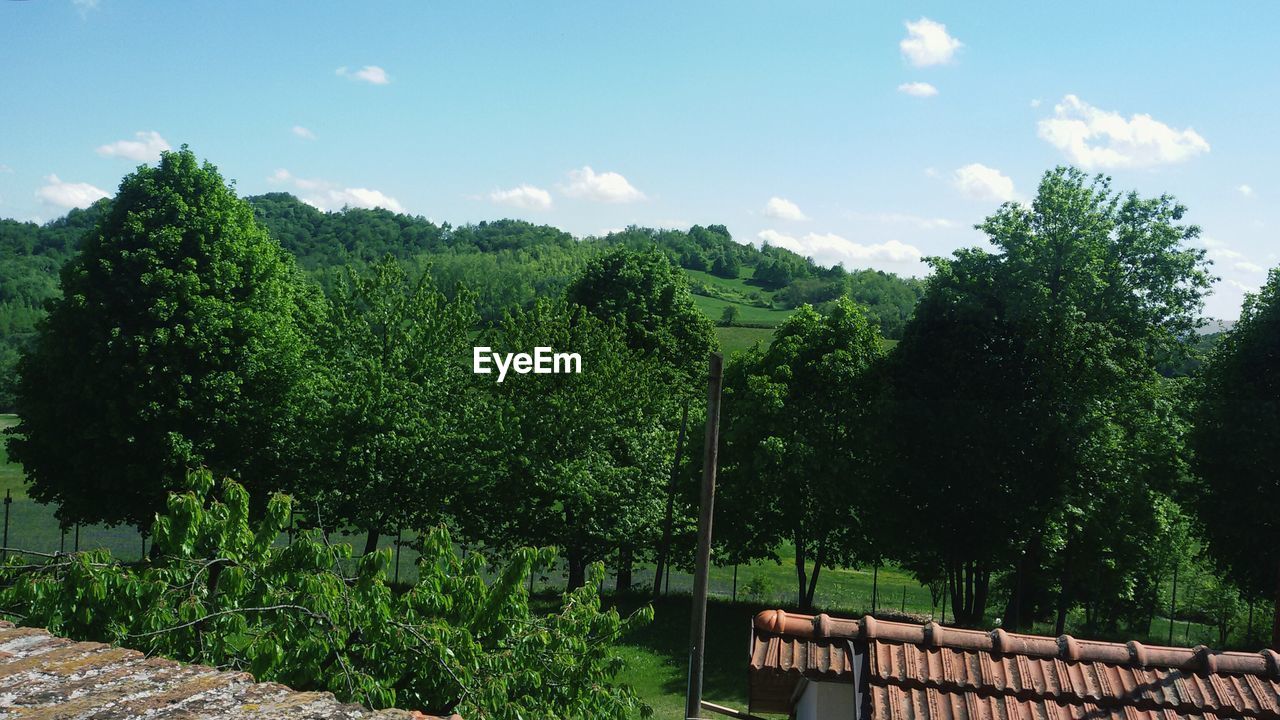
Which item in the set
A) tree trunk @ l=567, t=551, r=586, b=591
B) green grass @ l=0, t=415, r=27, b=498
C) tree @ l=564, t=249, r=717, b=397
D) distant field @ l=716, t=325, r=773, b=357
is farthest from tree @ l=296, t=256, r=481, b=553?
distant field @ l=716, t=325, r=773, b=357

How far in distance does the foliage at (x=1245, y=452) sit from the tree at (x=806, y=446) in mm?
9521

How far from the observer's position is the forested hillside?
3834 inches

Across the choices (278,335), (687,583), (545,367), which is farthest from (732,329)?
(278,335)

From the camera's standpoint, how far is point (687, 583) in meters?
39.1

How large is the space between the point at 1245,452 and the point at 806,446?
11.8 meters

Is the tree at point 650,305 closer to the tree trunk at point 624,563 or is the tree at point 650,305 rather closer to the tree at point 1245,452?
the tree trunk at point 624,563

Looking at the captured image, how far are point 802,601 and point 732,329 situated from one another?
65415 millimetres

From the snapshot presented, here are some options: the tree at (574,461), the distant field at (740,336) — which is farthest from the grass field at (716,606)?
the distant field at (740,336)

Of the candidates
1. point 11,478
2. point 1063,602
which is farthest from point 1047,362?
point 11,478

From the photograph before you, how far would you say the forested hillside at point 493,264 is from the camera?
9738cm

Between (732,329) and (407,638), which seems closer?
(407,638)

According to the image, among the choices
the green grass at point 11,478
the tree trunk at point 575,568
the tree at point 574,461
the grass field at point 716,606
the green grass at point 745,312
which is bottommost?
the green grass at point 11,478

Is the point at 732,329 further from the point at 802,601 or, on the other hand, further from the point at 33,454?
the point at 33,454

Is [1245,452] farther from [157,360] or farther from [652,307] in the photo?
[157,360]
